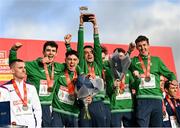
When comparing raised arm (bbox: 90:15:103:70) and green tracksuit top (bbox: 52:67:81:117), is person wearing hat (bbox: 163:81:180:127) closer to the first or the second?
raised arm (bbox: 90:15:103:70)

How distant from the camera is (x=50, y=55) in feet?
20.8

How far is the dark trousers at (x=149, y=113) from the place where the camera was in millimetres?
6524

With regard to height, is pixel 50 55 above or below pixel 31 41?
below

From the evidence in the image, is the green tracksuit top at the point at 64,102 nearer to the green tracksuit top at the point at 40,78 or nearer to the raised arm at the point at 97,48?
the green tracksuit top at the point at 40,78

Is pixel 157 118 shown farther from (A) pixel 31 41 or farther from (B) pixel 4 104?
(A) pixel 31 41

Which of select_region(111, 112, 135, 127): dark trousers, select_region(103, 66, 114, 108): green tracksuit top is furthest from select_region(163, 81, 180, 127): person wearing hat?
select_region(103, 66, 114, 108): green tracksuit top

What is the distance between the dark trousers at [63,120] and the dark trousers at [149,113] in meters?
1.11

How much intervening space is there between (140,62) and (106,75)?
62cm

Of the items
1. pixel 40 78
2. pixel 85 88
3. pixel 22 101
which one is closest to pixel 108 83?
pixel 85 88

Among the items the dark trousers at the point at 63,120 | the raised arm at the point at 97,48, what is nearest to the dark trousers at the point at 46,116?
the dark trousers at the point at 63,120

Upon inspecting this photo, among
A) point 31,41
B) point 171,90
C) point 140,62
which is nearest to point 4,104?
point 140,62

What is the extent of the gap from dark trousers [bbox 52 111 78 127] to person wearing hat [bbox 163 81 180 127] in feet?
6.77

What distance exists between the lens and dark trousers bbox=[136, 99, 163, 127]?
6.52 metres

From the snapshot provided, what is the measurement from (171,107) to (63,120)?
2394 mm
